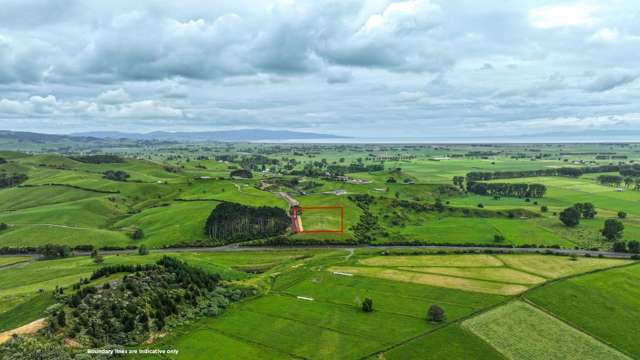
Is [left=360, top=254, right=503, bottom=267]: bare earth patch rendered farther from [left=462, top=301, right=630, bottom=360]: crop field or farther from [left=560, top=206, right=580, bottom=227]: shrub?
[left=560, top=206, right=580, bottom=227]: shrub

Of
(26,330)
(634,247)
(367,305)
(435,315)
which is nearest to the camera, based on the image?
(26,330)

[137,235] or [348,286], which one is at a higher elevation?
[348,286]

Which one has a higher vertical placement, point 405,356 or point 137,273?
point 137,273

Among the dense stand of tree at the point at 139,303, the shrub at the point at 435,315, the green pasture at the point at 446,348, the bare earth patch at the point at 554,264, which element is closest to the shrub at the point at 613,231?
the bare earth patch at the point at 554,264

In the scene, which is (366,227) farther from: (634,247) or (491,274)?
(634,247)

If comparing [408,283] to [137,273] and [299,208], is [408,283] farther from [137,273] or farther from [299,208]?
[299,208]

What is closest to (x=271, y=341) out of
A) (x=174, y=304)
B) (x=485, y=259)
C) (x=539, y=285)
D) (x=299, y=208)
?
(x=174, y=304)

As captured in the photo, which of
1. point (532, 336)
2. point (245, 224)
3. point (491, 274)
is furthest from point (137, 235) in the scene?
point (532, 336)

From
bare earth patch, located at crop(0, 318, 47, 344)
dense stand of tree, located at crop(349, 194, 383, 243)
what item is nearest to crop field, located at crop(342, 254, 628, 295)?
dense stand of tree, located at crop(349, 194, 383, 243)
